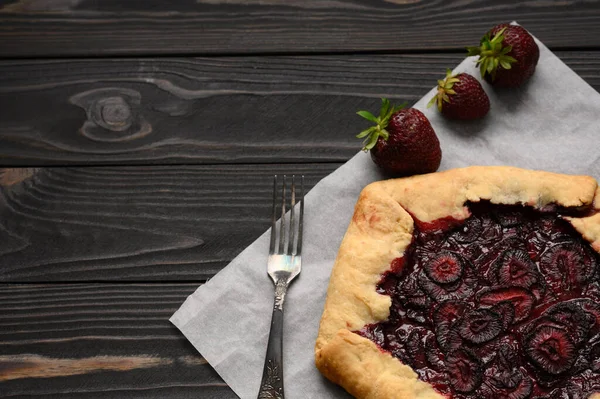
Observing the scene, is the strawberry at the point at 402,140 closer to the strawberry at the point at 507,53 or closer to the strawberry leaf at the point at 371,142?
the strawberry leaf at the point at 371,142

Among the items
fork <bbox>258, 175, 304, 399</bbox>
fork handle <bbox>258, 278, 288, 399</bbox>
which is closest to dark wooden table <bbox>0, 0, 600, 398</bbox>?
fork <bbox>258, 175, 304, 399</bbox>

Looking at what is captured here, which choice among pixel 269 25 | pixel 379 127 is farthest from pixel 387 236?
pixel 269 25

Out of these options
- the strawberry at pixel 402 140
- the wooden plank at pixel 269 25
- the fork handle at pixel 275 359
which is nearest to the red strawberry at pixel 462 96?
the strawberry at pixel 402 140

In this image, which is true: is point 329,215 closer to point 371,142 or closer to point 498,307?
point 371,142

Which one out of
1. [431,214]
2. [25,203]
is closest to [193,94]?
[25,203]

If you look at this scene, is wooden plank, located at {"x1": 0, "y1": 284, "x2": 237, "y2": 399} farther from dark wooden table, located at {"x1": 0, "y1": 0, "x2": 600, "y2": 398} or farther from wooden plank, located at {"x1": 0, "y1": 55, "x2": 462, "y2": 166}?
wooden plank, located at {"x1": 0, "y1": 55, "x2": 462, "y2": 166}

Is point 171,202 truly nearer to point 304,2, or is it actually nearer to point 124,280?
point 124,280
